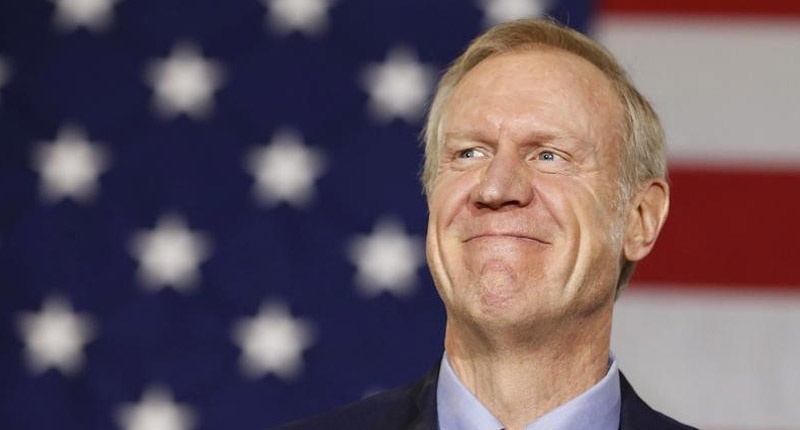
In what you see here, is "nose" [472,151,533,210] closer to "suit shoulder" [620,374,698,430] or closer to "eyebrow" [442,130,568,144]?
"eyebrow" [442,130,568,144]

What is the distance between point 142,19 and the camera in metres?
3.02

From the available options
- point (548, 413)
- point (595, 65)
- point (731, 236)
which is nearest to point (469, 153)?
point (595, 65)

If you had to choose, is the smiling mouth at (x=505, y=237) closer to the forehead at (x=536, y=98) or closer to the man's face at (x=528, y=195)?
the man's face at (x=528, y=195)

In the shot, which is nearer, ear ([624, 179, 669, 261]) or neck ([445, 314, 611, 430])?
neck ([445, 314, 611, 430])

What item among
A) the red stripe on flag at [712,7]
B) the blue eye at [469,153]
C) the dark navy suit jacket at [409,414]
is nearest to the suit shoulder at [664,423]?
the dark navy suit jacket at [409,414]

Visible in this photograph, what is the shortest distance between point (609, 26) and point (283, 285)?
696 mm

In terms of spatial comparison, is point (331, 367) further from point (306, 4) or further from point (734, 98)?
point (734, 98)

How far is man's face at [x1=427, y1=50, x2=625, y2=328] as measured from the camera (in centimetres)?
192

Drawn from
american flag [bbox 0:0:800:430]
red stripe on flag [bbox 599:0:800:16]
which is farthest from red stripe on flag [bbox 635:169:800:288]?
red stripe on flag [bbox 599:0:800:16]

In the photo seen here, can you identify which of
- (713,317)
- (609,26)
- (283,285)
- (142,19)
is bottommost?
(713,317)

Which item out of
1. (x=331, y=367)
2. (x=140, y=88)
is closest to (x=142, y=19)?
(x=140, y=88)

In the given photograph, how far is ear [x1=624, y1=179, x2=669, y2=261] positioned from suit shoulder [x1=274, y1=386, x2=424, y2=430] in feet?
1.02

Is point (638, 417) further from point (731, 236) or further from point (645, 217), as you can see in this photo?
point (731, 236)

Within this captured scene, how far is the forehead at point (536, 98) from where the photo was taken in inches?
78.1
